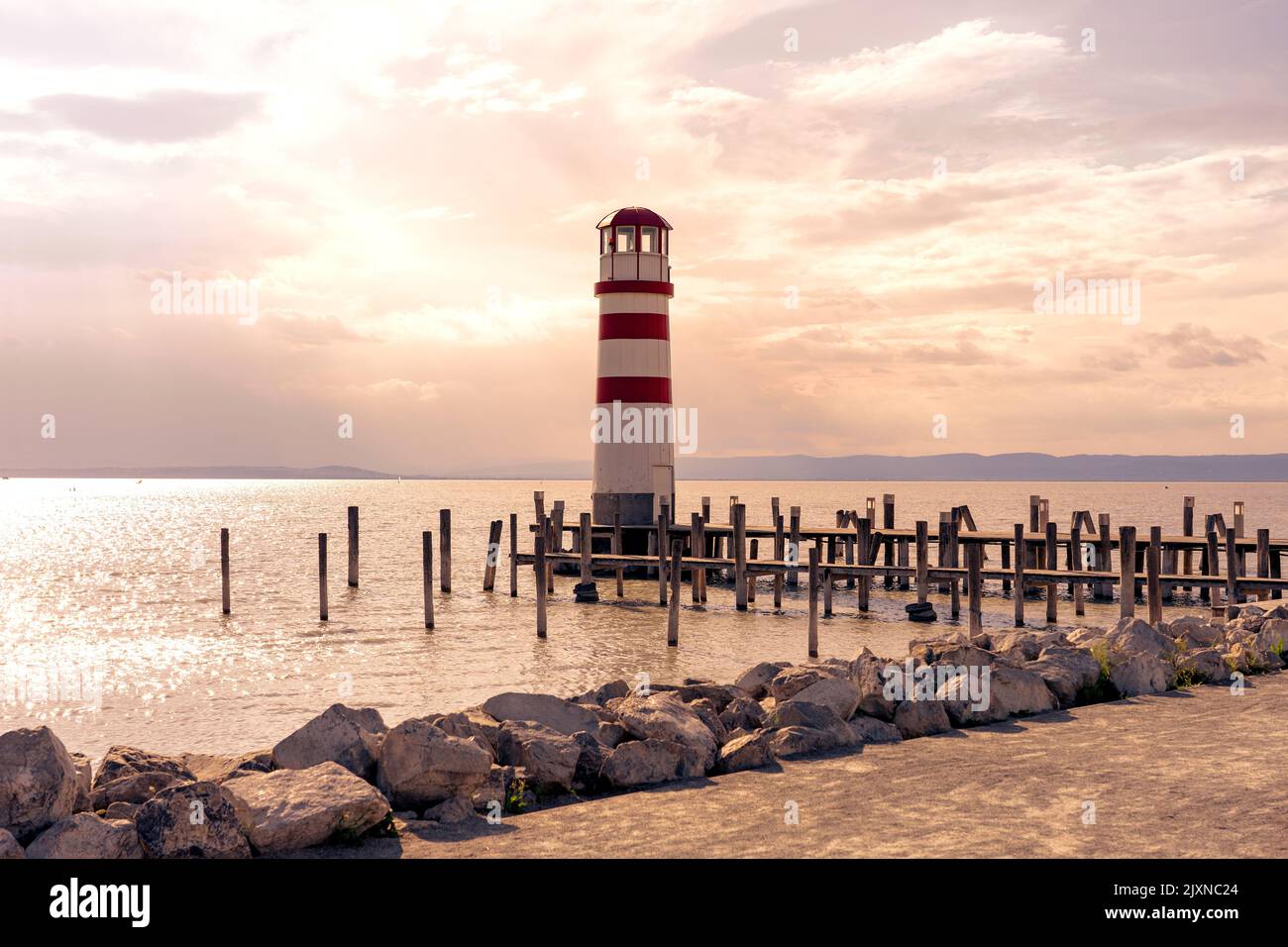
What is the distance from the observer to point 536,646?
907 inches

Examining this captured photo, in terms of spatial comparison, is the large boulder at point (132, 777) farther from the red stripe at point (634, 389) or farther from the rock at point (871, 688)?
the red stripe at point (634, 389)

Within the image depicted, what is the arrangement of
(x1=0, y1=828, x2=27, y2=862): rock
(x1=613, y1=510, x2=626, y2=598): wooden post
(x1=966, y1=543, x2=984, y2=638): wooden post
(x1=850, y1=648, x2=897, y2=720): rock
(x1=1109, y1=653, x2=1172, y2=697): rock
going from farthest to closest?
(x1=613, y1=510, x2=626, y2=598): wooden post < (x1=966, y1=543, x2=984, y2=638): wooden post < (x1=1109, y1=653, x2=1172, y2=697): rock < (x1=850, y1=648, x2=897, y2=720): rock < (x1=0, y1=828, x2=27, y2=862): rock

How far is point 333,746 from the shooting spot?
821cm

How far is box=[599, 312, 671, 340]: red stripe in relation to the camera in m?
32.2

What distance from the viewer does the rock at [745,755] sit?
28.8ft

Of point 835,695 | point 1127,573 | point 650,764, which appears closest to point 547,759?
point 650,764

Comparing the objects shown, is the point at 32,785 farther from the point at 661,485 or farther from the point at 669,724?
the point at 661,485

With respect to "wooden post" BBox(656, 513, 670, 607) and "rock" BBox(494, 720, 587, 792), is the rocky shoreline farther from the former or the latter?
"wooden post" BBox(656, 513, 670, 607)

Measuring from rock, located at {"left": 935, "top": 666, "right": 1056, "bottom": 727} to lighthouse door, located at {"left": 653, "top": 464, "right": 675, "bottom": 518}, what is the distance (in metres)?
22.8

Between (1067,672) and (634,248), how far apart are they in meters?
23.4

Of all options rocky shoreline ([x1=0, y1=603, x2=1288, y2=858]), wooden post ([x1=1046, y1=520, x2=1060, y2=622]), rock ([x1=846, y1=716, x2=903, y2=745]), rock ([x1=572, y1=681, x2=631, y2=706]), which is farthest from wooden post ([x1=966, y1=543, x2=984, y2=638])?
rock ([x1=846, y1=716, x2=903, y2=745])
